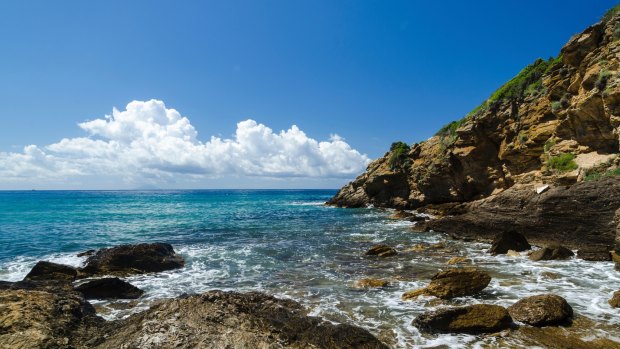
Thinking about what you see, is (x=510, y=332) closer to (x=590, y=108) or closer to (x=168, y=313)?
(x=168, y=313)

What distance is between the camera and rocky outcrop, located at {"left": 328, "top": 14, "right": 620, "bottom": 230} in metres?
19.8

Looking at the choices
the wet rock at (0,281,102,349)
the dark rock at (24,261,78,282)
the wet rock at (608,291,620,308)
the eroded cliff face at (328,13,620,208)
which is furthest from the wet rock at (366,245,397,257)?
the eroded cliff face at (328,13,620,208)

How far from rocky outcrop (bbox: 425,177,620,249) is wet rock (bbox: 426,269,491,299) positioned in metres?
9.75

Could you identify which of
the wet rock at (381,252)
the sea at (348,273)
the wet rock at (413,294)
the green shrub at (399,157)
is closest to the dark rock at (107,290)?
the sea at (348,273)

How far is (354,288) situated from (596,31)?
27.9 m

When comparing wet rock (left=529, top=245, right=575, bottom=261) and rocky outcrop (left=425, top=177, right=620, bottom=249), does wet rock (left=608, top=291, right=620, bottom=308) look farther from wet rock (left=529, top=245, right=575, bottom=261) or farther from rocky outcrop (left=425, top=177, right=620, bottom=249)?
rocky outcrop (left=425, top=177, right=620, bottom=249)

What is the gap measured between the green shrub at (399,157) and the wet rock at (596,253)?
37.7 meters

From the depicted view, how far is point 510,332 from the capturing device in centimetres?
809

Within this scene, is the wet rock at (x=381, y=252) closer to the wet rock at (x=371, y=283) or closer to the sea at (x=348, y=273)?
the sea at (x=348, y=273)

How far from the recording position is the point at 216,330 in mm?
6152

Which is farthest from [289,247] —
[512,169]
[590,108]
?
[512,169]

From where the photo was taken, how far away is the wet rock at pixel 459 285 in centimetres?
1116

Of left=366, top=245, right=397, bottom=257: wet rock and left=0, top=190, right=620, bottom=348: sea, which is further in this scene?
left=366, top=245, right=397, bottom=257: wet rock

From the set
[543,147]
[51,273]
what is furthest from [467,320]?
[543,147]
